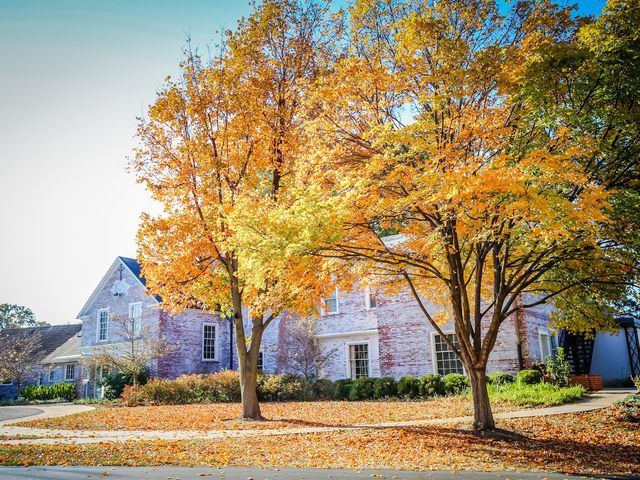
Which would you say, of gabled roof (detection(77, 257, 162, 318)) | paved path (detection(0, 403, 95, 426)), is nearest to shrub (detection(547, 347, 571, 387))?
paved path (detection(0, 403, 95, 426))

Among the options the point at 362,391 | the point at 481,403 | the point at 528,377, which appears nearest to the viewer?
the point at 481,403

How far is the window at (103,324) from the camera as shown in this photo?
105ft

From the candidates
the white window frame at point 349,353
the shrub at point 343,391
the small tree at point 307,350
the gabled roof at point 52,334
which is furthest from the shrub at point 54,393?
the shrub at point 343,391

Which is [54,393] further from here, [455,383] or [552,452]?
[552,452]

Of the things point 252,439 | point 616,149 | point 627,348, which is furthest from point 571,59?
point 627,348

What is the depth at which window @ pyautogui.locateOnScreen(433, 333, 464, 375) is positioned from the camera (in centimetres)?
2145

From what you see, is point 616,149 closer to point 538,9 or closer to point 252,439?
point 538,9

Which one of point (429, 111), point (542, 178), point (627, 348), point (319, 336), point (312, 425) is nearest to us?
point (542, 178)

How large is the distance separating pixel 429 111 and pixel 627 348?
956 inches

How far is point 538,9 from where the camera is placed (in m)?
10.6

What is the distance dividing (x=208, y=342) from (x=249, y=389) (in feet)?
53.9

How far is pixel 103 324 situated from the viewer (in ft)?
105

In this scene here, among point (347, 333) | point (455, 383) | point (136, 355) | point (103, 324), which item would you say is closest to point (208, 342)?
point (136, 355)

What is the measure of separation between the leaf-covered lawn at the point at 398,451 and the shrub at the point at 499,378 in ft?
22.0
